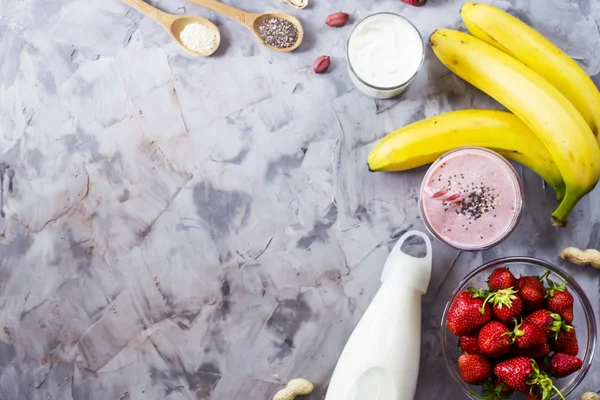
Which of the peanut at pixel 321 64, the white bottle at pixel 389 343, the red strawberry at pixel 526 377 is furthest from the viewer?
the peanut at pixel 321 64

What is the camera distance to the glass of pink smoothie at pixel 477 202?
942mm

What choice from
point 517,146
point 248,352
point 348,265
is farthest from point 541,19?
point 248,352

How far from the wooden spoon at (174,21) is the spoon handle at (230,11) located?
0.03 meters

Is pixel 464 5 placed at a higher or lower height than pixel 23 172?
higher

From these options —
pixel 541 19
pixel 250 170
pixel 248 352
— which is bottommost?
pixel 248 352

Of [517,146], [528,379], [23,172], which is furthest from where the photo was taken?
[23,172]

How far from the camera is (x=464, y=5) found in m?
0.99

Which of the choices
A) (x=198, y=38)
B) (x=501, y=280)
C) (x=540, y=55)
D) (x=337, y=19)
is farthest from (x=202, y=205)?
(x=540, y=55)

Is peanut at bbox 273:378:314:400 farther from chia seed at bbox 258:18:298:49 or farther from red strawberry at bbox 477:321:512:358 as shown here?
chia seed at bbox 258:18:298:49

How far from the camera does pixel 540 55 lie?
95 cm

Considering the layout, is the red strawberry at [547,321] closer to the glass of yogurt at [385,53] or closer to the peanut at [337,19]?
the glass of yogurt at [385,53]

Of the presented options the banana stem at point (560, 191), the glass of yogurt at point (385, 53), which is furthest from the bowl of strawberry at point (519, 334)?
the glass of yogurt at point (385, 53)

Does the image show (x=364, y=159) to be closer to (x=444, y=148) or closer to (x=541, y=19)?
(x=444, y=148)

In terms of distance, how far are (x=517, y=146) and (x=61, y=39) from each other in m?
0.82
